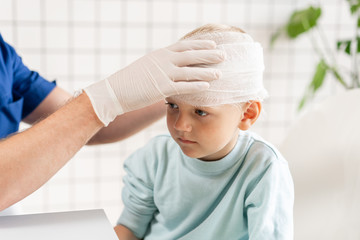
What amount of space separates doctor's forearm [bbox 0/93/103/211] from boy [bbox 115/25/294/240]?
0.63 feet

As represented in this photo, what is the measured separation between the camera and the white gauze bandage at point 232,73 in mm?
924

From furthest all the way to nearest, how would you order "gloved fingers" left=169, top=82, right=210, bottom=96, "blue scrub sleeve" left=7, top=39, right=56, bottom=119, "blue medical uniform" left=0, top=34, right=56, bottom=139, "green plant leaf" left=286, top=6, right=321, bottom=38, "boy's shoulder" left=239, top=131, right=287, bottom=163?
"green plant leaf" left=286, top=6, right=321, bottom=38 < "blue scrub sleeve" left=7, top=39, right=56, bottom=119 < "blue medical uniform" left=0, top=34, right=56, bottom=139 < "boy's shoulder" left=239, top=131, right=287, bottom=163 < "gloved fingers" left=169, top=82, right=210, bottom=96

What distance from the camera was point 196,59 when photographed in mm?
901

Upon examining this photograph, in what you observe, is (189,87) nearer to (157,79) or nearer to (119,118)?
(157,79)

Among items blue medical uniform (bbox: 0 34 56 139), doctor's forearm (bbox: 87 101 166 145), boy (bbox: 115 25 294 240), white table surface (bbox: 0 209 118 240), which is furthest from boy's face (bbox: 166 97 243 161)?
blue medical uniform (bbox: 0 34 56 139)

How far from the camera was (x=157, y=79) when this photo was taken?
2.99 feet

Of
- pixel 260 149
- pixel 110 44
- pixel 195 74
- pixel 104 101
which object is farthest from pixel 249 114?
pixel 110 44

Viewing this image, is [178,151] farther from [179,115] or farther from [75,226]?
[75,226]

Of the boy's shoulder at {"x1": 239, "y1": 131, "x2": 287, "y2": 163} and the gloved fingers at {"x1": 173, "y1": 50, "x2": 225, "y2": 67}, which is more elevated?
the gloved fingers at {"x1": 173, "y1": 50, "x2": 225, "y2": 67}

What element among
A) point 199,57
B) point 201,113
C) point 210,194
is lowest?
point 210,194

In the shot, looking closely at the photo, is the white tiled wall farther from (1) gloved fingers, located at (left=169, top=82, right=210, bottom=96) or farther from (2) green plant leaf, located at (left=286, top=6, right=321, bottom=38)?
(1) gloved fingers, located at (left=169, top=82, right=210, bottom=96)

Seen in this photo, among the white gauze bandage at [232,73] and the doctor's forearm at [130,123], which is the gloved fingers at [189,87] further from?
the doctor's forearm at [130,123]

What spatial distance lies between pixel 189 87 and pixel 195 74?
3 centimetres

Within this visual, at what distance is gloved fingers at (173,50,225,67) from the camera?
0.89 m
